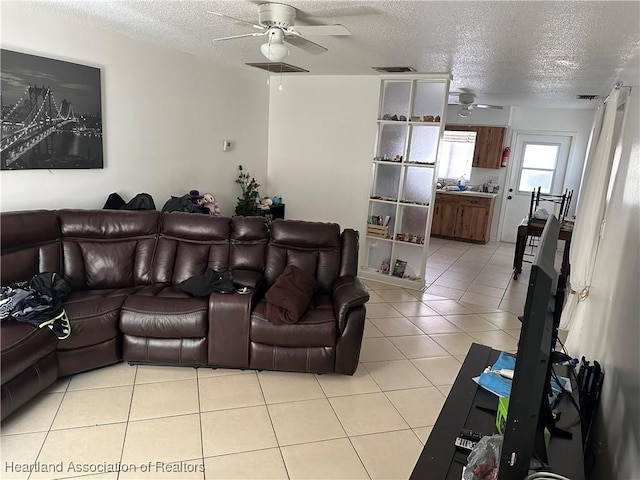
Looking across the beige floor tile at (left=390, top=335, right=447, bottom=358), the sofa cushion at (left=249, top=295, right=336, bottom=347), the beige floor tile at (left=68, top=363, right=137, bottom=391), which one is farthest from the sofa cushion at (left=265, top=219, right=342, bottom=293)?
the beige floor tile at (left=68, top=363, right=137, bottom=391)

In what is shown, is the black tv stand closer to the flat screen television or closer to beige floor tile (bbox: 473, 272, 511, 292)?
the flat screen television

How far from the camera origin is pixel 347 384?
292 cm

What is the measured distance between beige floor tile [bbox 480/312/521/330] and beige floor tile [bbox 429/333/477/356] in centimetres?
52

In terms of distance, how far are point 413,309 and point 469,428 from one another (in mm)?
2889

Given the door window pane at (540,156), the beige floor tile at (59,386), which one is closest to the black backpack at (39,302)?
the beige floor tile at (59,386)

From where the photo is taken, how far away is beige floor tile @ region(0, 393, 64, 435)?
2.27 metres

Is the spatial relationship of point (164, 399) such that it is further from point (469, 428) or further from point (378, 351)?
point (469, 428)

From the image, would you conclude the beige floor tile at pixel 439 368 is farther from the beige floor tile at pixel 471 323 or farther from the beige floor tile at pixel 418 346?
the beige floor tile at pixel 471 323

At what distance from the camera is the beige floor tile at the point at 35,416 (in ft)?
7.45

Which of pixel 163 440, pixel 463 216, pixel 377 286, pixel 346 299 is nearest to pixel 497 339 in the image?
pixel 377 286

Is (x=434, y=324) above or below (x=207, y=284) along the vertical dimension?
below

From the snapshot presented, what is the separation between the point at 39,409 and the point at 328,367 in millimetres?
1728

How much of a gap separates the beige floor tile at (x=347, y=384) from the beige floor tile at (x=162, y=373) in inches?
35.1

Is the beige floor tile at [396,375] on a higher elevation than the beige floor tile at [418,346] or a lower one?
lower
